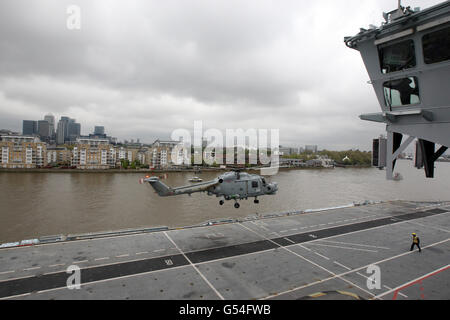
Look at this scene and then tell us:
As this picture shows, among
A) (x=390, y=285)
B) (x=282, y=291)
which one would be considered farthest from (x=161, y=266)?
(x=390, y=285)

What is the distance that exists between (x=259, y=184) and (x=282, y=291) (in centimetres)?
597

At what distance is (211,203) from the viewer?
99.5 ft

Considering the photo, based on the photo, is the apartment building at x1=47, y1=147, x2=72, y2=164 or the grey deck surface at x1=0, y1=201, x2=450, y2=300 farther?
the apartment building at x1=47, y1=147, x2=72, y2=164

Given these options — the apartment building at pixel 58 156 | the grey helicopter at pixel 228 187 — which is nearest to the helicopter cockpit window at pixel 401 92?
the grey helicopter at pixel 228 187

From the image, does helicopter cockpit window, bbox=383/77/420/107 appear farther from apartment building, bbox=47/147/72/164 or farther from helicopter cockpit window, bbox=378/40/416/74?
apartment building, bbox=47/147/72/164

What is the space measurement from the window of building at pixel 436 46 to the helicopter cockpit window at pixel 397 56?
0.43m

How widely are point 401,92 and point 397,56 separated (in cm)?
131

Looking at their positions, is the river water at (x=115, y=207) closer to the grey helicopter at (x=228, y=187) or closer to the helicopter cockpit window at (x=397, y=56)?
the grey helicopter at (x=228, y=187)

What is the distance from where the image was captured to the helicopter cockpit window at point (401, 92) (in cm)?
876

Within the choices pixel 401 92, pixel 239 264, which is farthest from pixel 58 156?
pixel 401 92

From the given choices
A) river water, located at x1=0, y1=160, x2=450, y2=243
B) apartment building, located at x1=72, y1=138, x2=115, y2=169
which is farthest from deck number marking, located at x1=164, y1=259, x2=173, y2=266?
apartment building, located at x1=72, y1=138, x2=115, y2=169

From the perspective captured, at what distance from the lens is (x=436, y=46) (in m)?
7.73

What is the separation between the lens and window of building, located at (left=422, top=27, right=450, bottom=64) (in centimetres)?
746

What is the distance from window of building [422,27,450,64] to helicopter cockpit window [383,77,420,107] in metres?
0.81
